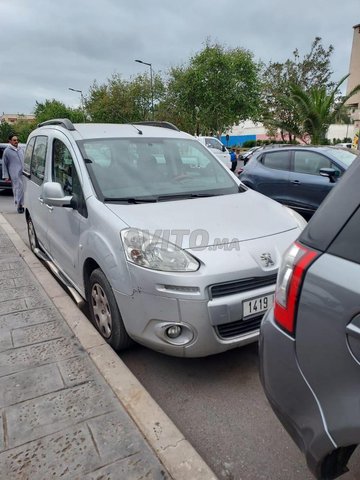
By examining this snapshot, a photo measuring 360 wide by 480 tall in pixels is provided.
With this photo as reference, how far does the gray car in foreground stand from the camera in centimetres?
124

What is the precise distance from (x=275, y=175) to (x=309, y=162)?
738 mm

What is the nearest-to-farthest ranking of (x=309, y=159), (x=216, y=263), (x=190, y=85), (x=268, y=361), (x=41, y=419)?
(x=268, y=361)
(x=41, y=419)
(x=216, y=263)
(x=309, y=159)
(x=190, y=85)

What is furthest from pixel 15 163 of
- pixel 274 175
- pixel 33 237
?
pixel 274 175

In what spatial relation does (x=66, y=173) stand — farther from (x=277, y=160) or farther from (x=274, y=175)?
(x=277, y=160)

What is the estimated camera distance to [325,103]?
14.7 metres

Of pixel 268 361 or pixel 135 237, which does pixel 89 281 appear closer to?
pixel 135 237

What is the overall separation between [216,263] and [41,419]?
53.8 inches

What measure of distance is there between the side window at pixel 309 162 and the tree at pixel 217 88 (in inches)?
728

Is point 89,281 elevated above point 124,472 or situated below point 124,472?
above

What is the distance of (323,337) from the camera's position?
4.25 feet

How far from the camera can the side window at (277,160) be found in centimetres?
719

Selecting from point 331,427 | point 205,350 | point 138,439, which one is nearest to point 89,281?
point 205,350

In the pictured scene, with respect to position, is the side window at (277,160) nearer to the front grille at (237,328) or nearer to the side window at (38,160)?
the side window at (38,160)

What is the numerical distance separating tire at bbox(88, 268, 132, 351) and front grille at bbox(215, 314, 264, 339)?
0.74 m
